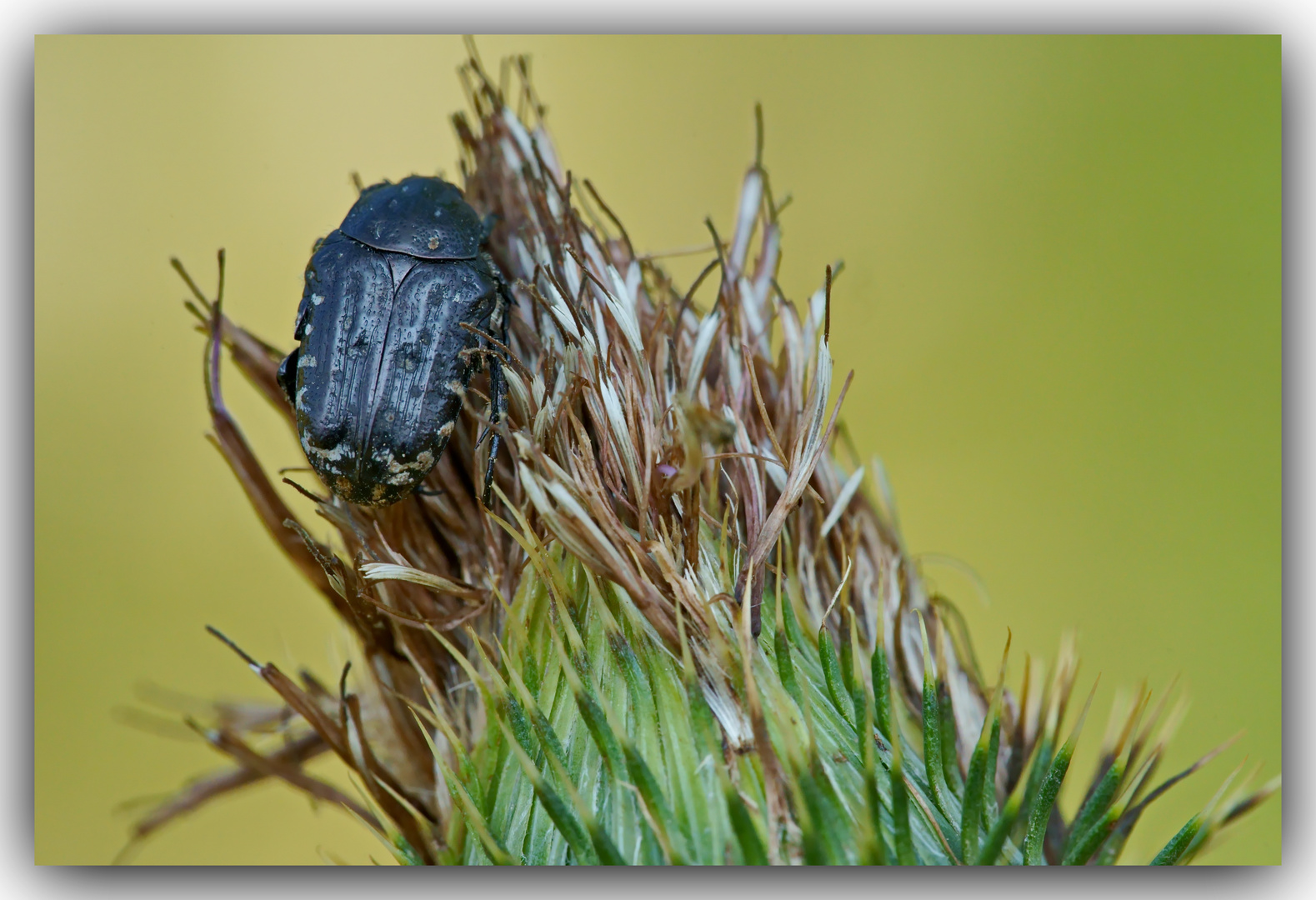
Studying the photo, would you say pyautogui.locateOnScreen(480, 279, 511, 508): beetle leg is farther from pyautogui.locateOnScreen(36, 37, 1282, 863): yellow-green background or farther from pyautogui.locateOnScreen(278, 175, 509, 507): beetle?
pyautogui.locateOnScreen(36, 37, 1282, 863): yellow-green background

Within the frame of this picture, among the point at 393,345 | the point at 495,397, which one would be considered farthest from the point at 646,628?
the point at 393,345

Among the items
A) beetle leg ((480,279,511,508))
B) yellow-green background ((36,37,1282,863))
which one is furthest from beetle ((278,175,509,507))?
yellow-green background ((36,37,1282,863))

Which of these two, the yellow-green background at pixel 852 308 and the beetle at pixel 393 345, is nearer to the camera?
the beetle at pixel 393 345

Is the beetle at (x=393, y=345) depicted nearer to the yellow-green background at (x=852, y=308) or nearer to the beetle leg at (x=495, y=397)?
the beetle leg at (x=495, y=397)

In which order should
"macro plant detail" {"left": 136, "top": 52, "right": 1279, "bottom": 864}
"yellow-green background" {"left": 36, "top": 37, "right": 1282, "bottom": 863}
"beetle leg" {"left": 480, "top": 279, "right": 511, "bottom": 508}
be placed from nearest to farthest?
"macro plant detail" {"left": 136, "top": 52, "right": 1279, "bottom": 864}, "beetle leg" {"left": 480, "top": 279, "right": 511, "bottom": 508}, "yellow-green background" {"left": 36, "top": 37, "right": 1282, "bottom": 863}

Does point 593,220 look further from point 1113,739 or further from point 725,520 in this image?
point 1113,739

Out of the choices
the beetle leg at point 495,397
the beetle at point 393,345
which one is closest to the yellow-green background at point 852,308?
the beetle at point 393,345
